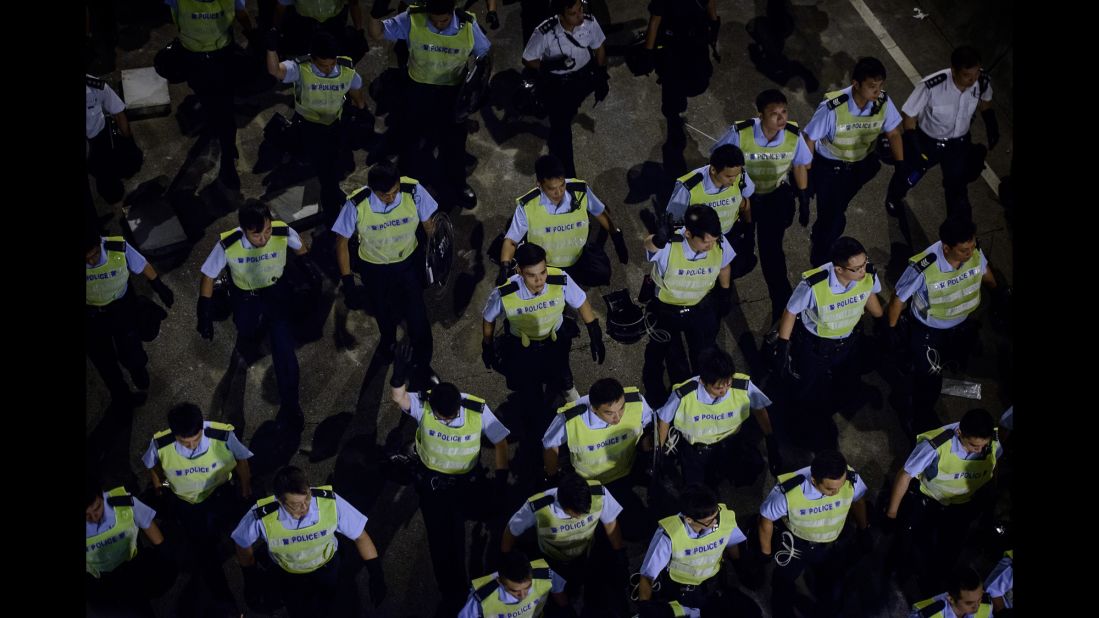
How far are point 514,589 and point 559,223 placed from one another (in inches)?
135

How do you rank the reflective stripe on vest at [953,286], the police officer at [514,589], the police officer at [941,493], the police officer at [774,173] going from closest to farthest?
1. the police officer at [514,589]
2. the police officer at [941,493]
3. the reflective stripe on vest at [953,286]
4. the police officer at [774,173]

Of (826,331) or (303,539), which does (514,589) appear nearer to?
(303,539)

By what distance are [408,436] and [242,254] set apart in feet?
7.19

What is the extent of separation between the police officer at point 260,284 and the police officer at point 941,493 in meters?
5.30

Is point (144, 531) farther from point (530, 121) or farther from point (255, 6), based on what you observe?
point (255, 6)

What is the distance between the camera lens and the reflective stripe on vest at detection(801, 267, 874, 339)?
1023 cm

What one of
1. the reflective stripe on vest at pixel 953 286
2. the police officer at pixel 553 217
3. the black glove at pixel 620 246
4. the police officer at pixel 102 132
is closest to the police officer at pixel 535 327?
the police officer at pixel 553 217

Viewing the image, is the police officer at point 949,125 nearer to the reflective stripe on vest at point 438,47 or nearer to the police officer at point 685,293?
the police officer at point 685,293

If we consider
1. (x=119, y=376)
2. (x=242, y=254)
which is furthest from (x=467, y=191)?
(x=119, y=376)

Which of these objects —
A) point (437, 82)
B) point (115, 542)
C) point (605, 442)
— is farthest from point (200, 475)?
point (437, 82)

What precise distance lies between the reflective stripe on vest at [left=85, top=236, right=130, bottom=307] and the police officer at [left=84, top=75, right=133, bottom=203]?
1.59 meters

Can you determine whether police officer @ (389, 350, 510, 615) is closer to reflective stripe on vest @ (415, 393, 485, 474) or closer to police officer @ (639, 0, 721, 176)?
reflective stripe on vest @ (415, 393, 485, 474)

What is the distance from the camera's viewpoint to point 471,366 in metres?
11.6

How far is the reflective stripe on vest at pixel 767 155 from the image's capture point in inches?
444
